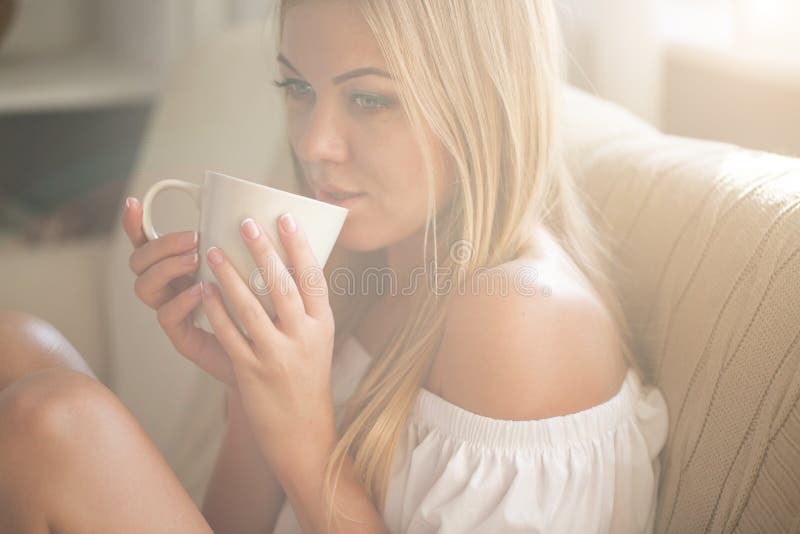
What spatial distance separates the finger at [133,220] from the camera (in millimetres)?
594

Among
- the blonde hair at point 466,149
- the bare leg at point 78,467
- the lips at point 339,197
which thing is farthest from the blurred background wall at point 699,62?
the bare leg at point 78,467

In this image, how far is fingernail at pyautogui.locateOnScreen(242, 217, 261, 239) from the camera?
521mm

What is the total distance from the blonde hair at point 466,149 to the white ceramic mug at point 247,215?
0.33ft

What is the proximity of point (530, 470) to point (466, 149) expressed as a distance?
23 centimetres

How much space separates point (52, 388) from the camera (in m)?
0.54

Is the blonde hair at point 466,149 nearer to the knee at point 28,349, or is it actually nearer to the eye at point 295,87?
the eye at point 295,87

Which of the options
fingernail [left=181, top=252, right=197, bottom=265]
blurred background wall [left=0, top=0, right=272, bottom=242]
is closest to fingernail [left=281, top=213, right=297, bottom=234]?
fingernail [left=181, top=252, right=197, bottom=265]

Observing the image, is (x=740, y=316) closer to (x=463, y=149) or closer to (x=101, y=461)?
(x=463, y=149)

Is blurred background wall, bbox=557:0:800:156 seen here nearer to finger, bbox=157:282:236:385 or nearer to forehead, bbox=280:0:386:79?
forehead, bbox=280:0:386:79

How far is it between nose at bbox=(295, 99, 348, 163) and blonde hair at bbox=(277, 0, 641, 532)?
0.16ft

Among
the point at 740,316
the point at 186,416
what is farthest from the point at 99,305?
the point at 740,316

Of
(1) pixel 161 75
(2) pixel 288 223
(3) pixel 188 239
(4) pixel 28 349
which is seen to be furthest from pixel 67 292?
(1) pixel 161 75

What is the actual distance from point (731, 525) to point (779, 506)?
0.04 m

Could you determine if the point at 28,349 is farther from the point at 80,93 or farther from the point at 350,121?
the point at 80,93
